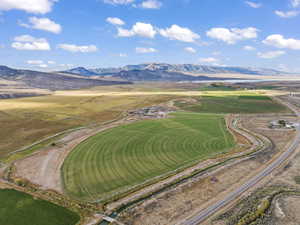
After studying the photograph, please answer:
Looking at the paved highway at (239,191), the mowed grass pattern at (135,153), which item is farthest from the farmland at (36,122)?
the paved highway at (239,191)

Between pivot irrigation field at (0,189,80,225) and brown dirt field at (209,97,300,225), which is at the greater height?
brown dirt field at (209,97,300,225)

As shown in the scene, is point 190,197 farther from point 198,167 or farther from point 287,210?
point 287,210

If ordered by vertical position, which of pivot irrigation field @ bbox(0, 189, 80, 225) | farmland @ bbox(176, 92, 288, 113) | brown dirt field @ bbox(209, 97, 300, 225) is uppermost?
farmland @ bbox(176, 92, 288, 113)

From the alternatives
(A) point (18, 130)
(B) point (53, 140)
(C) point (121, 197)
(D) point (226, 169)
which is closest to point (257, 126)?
(D) point (226, 169)

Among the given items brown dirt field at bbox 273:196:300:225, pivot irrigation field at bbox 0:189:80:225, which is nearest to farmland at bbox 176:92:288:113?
brown dirt field at bbox 273:196:300:225

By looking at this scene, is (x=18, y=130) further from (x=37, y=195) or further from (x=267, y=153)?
(x=267, y=153)

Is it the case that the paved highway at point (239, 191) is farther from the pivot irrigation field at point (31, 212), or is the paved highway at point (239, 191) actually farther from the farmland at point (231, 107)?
the farmland at point (231, 107)

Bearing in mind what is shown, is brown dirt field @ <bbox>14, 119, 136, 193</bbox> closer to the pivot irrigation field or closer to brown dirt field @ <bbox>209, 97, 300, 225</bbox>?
the pivot irrigation field
